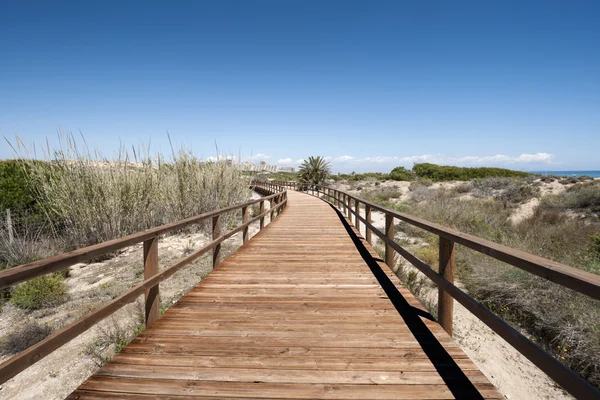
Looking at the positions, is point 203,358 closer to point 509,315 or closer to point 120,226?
point 509,315

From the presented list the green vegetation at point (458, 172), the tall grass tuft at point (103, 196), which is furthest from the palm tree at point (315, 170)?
the tall grass tuft at point (103, 196)

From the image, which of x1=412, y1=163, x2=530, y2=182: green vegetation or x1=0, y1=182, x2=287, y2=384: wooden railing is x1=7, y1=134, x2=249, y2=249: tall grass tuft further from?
x1=412, y1=163, x2=530, y2=182: green vegetation

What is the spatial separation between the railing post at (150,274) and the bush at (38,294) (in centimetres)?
391

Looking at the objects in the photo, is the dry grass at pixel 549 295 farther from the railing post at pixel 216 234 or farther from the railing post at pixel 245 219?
the railing post at pixel 216 234

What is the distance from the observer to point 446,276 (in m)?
2.89

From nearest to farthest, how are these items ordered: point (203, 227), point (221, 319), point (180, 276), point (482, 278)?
point (221, 319) → point (482, 278) → point (180, 276) → point (203, 227)

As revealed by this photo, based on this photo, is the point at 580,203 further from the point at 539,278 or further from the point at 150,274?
the point at 150,274

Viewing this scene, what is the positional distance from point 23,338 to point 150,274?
300cm

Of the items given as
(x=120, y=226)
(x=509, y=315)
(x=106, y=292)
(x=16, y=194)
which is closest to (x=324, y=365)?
(x=509, y=315)

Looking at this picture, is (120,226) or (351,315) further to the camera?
(120,226)

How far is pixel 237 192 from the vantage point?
1221 centimetres

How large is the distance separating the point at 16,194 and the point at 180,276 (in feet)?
21.8

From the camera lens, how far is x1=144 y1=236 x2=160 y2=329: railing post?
3.08 meters

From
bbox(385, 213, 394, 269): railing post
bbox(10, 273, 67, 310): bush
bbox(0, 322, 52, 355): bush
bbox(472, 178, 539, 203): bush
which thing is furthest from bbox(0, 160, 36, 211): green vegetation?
bbox(472, 178, 539, 203): bush
